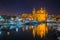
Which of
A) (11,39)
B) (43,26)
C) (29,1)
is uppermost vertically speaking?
(29,1)

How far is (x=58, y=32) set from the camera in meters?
2.44

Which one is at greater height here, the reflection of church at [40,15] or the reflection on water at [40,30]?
the reflection of church at [40,15]

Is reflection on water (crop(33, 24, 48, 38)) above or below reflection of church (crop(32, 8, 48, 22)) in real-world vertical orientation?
below

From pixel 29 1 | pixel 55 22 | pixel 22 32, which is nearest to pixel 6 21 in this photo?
pixel 22 32

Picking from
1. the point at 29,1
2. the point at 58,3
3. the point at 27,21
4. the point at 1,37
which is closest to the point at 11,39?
the point at 1,37

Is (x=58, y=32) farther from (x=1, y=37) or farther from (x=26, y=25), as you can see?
(x=1, y=37)

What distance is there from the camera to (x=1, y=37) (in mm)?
2449

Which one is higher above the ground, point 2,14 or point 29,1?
point 29,1

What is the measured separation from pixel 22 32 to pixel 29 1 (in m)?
0.45

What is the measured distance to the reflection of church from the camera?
8.02ft

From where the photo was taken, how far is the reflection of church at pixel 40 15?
2443 millimetres

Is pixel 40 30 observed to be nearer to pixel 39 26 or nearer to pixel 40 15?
pixel 39 26

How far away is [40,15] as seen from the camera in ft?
8.04

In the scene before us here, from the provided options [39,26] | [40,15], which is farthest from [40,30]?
[40,15]
